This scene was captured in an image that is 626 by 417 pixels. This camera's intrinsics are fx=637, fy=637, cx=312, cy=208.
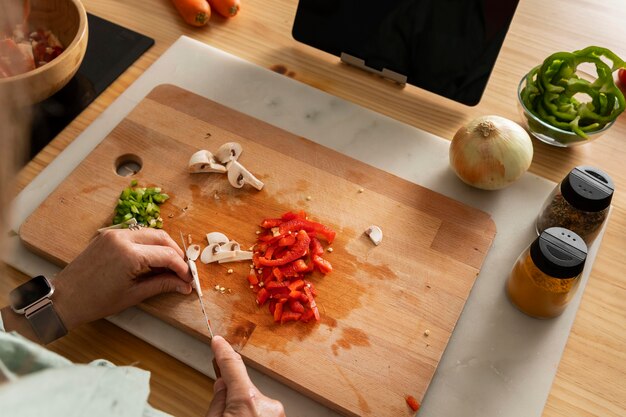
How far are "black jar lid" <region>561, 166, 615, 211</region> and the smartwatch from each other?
0.97m

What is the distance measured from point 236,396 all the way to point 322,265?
1.12 feet

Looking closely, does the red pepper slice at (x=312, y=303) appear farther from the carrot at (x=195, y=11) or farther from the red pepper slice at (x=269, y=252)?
the carrot at (x=195, y=11)

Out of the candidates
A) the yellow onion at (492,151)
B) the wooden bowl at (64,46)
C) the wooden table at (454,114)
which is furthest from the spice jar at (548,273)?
the wooden bowl at (64,46)

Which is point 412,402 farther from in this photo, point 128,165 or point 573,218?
point 128,165

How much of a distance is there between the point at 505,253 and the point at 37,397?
1032mm

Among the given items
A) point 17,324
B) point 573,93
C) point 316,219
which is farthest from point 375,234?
point 17,324

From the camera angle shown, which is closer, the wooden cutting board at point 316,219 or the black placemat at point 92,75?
the wooden cutting board at point 316,219

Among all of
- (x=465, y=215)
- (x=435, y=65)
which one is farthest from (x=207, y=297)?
(x=435, y=65)

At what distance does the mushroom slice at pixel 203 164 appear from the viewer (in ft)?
4.55

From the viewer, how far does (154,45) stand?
5.68 ft

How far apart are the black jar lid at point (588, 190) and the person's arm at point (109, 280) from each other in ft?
2.43

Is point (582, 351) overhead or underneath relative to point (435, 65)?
underneath

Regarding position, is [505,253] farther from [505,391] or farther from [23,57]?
[23,57]

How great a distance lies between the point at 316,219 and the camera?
4.41 ft
